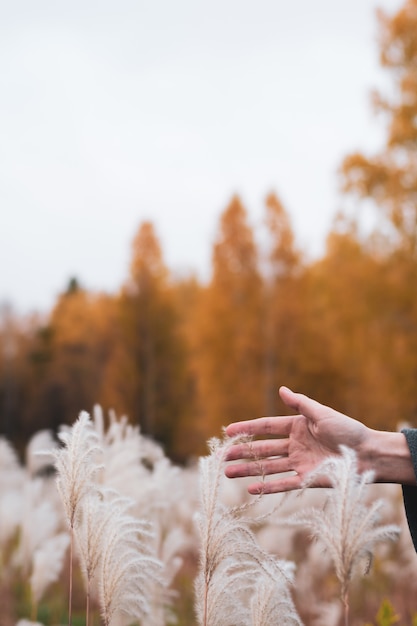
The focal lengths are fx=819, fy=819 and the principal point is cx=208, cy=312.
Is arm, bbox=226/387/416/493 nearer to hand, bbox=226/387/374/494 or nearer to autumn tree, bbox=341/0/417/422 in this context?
hand, bbox=226/387/374/494

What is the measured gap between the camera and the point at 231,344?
21.1 metres

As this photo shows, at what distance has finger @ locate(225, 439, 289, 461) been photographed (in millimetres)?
2473

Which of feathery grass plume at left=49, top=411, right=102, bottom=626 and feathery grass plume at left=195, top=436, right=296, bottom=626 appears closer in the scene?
feathery grass plume at left=195, top=436, right=296, bottom=626

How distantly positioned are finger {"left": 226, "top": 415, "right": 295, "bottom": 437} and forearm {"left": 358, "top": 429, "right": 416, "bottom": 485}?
0.25 m

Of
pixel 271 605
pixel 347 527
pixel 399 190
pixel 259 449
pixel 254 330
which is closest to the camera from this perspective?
pixel 347 527

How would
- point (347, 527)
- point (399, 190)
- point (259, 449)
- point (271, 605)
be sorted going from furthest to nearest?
point (399, 190) → point (259, 449) → point (271, 605) → point (347, 527)

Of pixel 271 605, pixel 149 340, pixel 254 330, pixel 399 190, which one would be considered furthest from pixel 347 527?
pixel 149 340

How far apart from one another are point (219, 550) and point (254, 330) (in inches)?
745

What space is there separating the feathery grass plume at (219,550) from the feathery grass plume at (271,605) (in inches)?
1.1

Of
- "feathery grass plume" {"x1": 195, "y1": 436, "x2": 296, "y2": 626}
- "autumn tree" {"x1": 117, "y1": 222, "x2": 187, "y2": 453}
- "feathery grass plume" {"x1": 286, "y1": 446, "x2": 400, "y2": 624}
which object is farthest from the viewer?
"autumn tree" {"x1": 117, "y1": 222, "x2": 187, "y2": 453}

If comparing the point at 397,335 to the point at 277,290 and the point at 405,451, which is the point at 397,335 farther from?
the point at 405,451

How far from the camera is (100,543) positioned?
2.27 m

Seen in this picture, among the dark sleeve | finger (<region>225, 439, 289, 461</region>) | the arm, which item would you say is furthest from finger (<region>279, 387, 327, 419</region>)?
the dark sleeve

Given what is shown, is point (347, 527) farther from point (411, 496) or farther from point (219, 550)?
point (411, 496)
